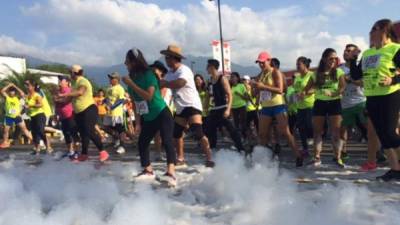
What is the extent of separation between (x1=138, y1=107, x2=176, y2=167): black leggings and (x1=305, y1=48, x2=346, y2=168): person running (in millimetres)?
2263

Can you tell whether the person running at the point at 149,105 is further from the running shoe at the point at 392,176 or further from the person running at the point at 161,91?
the running shoe at the point at 392,176

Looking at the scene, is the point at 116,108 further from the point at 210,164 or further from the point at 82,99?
the point at 210,164

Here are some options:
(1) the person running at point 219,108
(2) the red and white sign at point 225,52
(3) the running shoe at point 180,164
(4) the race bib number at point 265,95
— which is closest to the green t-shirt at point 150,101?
(3) the running shoe at point 180,164

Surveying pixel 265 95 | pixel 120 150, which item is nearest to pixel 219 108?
pixel 265 95

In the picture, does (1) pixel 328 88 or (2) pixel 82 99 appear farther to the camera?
(2) pixel 82 99

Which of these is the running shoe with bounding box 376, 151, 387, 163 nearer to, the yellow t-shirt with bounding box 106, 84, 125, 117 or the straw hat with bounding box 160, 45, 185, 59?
the straw hat with bounding box 160, 45, 185, 59

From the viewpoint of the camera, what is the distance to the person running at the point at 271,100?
7.19m

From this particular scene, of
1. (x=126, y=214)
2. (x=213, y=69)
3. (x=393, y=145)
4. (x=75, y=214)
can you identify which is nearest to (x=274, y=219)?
(x=126, y=214)

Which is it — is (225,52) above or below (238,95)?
above

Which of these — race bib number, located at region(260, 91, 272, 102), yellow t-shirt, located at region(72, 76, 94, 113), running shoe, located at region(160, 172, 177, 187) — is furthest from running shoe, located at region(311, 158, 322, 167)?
yellow t-shirt, located at region(72, 76, 94, 113)

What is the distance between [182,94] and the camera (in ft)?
22.5

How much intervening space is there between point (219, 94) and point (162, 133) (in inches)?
97.5

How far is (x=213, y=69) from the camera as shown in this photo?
8.21 m

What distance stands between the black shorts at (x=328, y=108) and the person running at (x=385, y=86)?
4.34 feet
